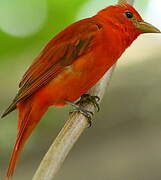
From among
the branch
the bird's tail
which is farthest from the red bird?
the branch

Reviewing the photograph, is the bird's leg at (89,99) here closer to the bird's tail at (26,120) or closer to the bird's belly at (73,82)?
the bird's belly at (73,82)

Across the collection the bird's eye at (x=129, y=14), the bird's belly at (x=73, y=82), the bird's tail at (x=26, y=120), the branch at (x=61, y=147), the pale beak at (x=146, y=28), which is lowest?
the bird's tail at (x=26, y=120)

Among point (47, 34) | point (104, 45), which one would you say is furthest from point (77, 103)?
point (47, 34)

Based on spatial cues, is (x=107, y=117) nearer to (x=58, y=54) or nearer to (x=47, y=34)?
(x=58, y=54)

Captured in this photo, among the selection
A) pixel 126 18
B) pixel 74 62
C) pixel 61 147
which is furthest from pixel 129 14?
pixel 61 147

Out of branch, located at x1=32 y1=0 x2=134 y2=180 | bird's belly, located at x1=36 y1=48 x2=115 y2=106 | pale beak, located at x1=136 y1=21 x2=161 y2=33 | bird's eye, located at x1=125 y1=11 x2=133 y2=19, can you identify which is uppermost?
branch, located at x1=32 y1=0 x2=134 y2=180

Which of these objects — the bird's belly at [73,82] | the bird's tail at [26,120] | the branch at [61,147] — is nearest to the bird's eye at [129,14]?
the bird's belly at [73,82]

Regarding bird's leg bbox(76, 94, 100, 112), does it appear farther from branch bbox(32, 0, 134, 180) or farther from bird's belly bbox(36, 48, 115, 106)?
branch bbox(32, 0, 134, 180)

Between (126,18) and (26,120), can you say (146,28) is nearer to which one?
(126,18)
